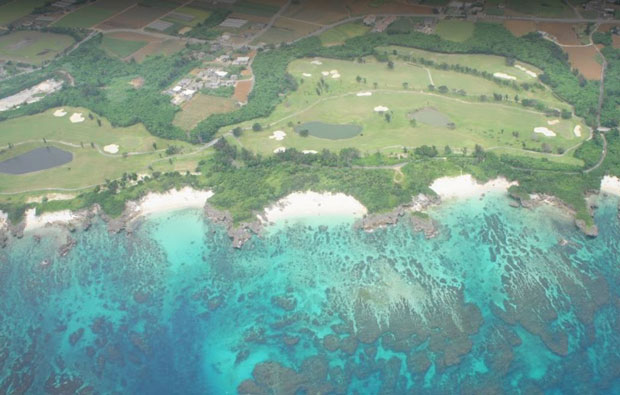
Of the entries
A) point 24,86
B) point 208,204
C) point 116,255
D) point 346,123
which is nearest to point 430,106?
point 346,123

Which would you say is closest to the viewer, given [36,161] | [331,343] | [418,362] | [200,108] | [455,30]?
[418,362]

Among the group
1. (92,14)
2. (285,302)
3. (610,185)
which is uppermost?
(610,185)

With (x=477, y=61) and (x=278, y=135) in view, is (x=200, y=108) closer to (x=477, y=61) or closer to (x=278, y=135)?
(x=278, y=135)

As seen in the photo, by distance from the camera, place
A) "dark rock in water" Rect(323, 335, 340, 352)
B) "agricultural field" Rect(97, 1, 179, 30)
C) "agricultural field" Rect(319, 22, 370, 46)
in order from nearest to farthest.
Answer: "dark rock in water" Rect(323, 335, 340, 352)
"agricultural field" Rect(319, 22, 370, 46)
"agricultural field" Rect(97, 1, 179, 30)

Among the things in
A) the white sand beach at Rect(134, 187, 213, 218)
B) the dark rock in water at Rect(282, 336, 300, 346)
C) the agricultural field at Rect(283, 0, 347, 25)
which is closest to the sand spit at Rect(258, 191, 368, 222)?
the white sand beach at Rect(134, 187, 213, 218)

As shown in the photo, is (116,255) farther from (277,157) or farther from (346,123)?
(346,123)

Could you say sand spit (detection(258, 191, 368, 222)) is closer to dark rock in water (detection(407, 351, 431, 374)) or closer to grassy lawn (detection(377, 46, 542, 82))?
dark rock in water (detection(407, 351, 431, 374))

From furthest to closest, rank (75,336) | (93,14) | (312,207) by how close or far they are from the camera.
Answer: (93,14) < (312,207) < (75,336)

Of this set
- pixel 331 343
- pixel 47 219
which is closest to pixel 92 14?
pixel 47 219
